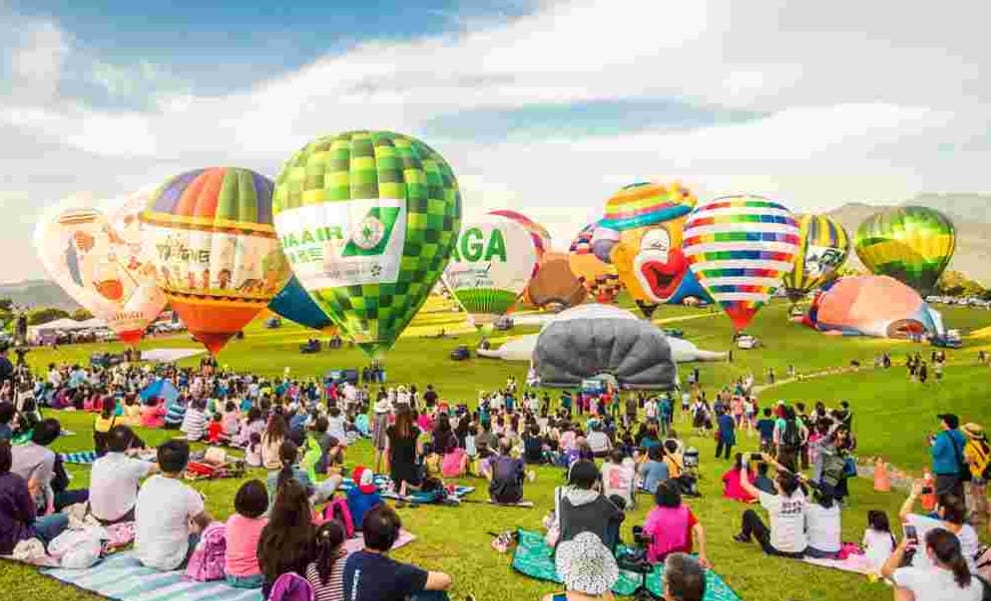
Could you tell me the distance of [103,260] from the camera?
3628 cm

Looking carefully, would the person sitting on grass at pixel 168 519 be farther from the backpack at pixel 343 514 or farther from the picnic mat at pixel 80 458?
the picnic mat at pixel 80 458

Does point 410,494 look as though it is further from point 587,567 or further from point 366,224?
point 366,224

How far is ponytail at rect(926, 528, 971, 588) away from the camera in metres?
5.43

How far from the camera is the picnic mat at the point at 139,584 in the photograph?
7.18 meters

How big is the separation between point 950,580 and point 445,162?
77.3 ft

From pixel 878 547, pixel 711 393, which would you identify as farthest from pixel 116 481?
pixel 711 393

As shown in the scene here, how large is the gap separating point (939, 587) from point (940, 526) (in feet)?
7.45

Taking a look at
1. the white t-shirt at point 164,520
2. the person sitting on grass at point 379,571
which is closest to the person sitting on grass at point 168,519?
the white t-shirt at point 164,520

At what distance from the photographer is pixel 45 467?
8367 mm

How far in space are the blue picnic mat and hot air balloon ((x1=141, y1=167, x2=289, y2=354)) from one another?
2199 cm

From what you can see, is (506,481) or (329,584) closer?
(329,584)

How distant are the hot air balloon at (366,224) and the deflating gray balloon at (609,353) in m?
10.1

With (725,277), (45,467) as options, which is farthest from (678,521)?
(725,277)

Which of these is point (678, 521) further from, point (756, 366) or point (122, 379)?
point (756, 366)
